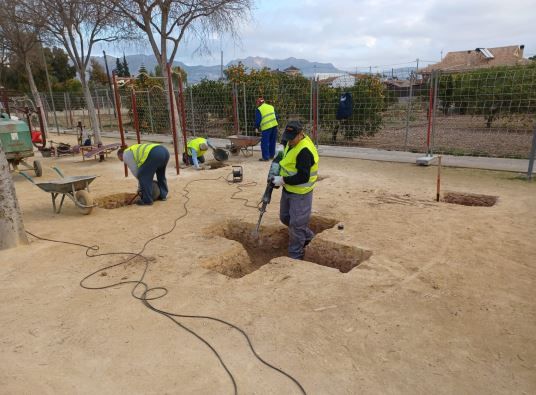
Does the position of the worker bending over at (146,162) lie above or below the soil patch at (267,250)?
above

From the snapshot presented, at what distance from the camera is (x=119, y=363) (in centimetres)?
283

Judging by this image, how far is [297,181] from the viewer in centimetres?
461

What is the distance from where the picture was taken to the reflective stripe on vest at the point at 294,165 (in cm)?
451


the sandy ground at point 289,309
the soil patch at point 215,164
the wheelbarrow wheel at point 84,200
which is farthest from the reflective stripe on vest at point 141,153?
the soil patch at point 215,164

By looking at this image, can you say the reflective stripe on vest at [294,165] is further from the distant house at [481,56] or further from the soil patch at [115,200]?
the distant house at [481,56]

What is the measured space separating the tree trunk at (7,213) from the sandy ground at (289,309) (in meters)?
0.16

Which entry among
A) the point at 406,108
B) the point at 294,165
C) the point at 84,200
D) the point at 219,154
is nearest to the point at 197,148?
the point at 219,154

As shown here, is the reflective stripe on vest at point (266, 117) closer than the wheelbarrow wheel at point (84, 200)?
No

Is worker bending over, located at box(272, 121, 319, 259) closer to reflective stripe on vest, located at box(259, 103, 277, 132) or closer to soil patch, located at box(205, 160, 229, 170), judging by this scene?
reflective stripe on vest, located at box(259, 103, 277, 132)

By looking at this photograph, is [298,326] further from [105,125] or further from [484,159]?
[105,125]

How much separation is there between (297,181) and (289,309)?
5.46 feet

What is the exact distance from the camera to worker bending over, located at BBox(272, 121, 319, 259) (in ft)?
14.7

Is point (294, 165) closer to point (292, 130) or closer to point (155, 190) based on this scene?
point (292, 130)

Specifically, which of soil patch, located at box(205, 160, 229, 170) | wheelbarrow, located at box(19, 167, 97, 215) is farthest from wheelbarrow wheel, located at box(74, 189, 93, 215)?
soil patch, located at box(205, 160, 229, 170)
